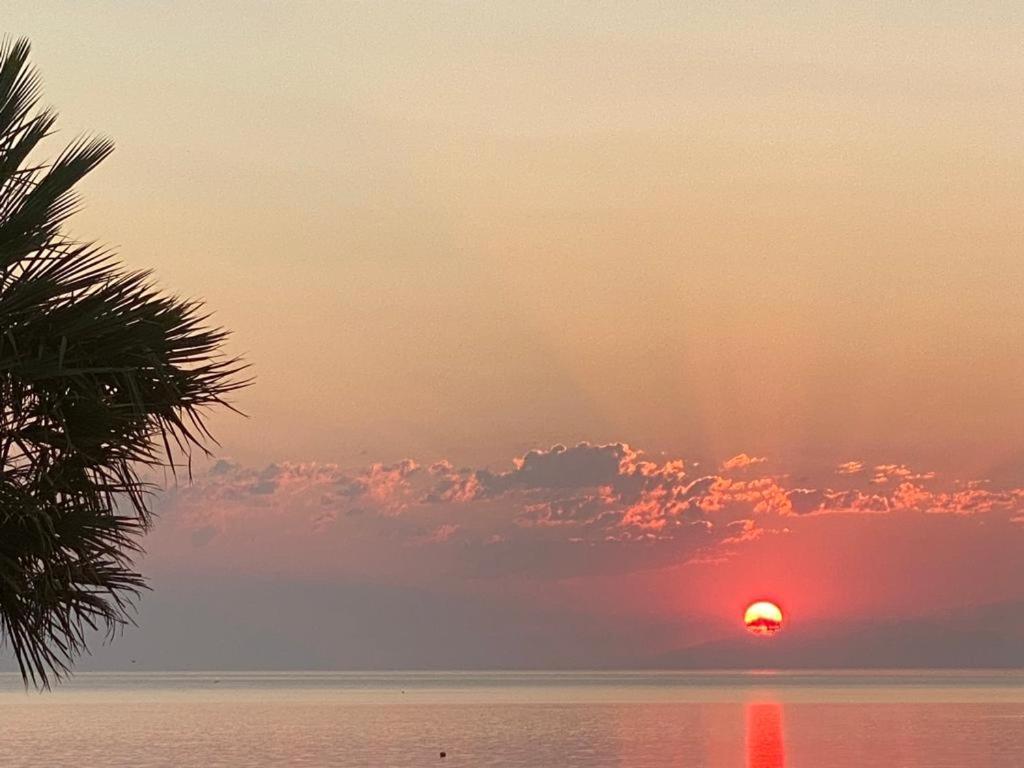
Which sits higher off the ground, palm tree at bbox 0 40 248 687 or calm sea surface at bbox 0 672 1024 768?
calm sea surface at bbox 0 672 1024 768

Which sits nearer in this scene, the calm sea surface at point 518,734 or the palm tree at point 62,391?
the palm tree at point 62,391

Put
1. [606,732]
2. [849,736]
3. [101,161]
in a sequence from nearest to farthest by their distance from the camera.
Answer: [101,161], [849,736], [606,732]

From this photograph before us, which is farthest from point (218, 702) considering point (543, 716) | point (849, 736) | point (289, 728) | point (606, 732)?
point (849, 736)

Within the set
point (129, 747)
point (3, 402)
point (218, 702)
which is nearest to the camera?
point (3, 402)

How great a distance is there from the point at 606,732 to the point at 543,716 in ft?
Result: 77.1

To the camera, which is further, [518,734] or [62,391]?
[518,734]

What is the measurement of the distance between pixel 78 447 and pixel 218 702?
121671mm

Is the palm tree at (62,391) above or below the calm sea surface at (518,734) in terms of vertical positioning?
below

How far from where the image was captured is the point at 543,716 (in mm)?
99250

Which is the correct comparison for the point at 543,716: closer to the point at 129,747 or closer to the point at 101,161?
the point at 129,747

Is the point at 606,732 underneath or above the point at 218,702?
underneath

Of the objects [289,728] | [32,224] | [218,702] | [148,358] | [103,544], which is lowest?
[103,544]

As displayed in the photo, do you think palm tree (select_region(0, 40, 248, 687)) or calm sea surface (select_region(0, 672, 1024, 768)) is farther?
calm sea surface (select_region(0, 672, 1024, 768))

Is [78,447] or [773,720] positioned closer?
[78,447]
